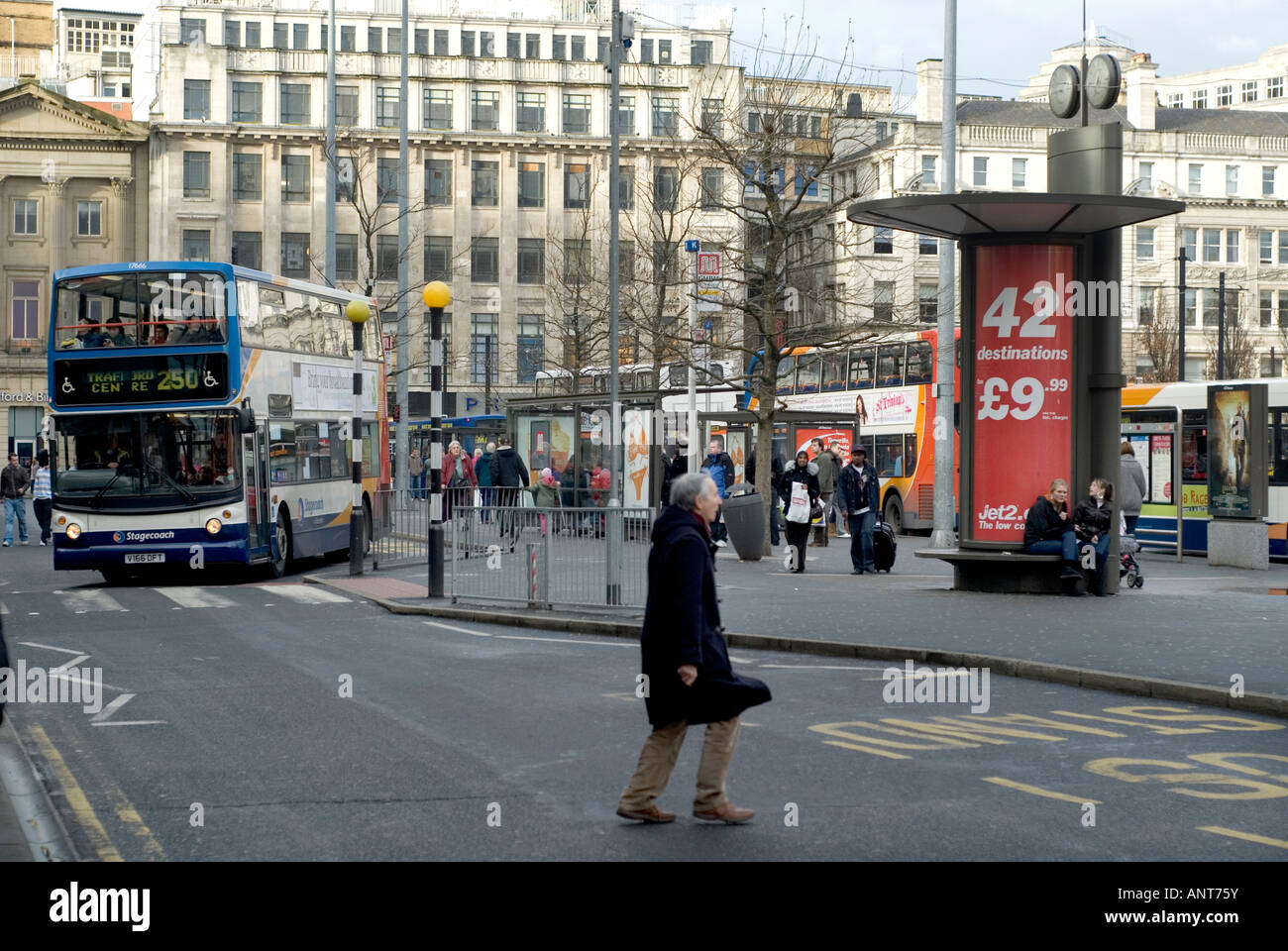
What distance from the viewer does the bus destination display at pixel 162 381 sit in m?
21.9

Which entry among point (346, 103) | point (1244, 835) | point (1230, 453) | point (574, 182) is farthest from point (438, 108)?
point (1244, 835)

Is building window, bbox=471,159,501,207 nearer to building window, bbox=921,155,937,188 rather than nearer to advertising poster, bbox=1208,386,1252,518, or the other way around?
building window, bbox=921,155,937,188

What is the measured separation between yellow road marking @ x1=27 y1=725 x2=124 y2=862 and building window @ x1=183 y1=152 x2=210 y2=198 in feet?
231

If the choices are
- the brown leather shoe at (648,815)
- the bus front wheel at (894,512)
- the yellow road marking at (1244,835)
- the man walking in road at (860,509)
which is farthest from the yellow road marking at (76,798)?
the bus front wheel at (894,512)

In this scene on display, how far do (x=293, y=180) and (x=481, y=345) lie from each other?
11650 mm

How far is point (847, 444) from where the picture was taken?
35312 millimetres

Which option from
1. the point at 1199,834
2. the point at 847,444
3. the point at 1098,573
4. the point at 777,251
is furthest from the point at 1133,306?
the point at 1199,834

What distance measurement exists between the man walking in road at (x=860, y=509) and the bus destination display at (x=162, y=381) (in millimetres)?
8542

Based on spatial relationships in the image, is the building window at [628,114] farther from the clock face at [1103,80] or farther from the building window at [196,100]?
the clock face at [1103,80]

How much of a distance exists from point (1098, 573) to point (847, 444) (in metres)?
16.4

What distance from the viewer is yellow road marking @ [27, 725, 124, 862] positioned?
23.4ft
